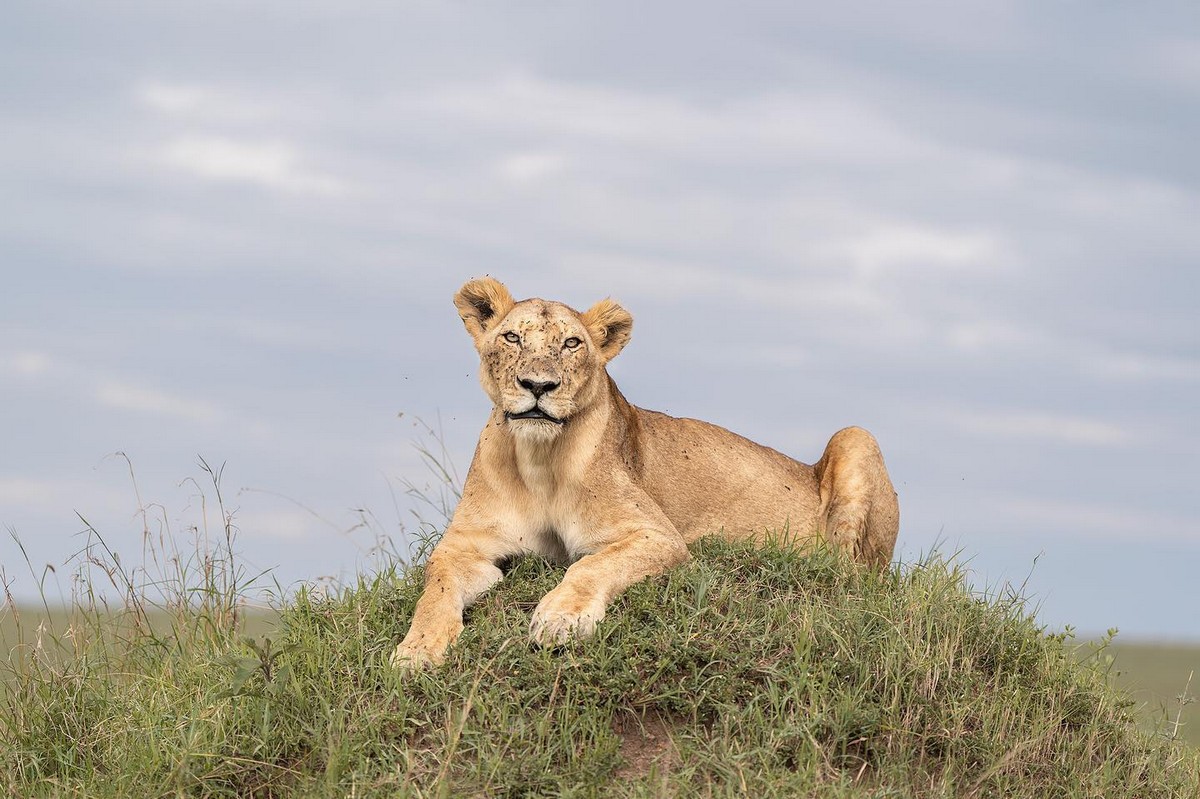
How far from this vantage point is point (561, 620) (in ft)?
20.4

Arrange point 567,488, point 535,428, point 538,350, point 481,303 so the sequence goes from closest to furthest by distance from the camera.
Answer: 1. point 535,428
2. point 538,350
3. point 567,488
4. point 481,303

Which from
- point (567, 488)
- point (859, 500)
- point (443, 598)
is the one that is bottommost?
point (443, 598)

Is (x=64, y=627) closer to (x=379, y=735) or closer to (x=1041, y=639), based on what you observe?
(x=379, y=735)

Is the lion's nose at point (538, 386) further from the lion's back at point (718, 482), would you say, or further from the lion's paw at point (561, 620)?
the lion's back at point (718, 482)

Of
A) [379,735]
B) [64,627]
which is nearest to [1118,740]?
[379,735]

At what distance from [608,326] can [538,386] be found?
1.00m

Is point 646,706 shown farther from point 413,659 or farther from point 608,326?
point 608,326

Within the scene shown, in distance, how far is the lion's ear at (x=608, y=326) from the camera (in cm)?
735

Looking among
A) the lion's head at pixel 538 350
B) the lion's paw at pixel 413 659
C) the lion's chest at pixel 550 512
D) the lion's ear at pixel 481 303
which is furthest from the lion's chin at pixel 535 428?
the lion's paw at pixel 413 659

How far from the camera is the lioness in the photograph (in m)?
6.56

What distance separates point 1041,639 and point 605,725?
2.97 metres

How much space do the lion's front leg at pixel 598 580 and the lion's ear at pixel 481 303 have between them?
146 cm

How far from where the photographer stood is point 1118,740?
23.2 ft

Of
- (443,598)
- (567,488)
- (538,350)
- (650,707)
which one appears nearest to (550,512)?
(567,488)
